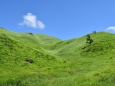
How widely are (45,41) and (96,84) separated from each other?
13558 centimetres

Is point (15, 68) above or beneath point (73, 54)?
beneath

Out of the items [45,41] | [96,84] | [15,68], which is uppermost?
[45,41]

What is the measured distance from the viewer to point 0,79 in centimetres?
5053

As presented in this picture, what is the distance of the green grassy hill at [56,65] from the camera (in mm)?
42188

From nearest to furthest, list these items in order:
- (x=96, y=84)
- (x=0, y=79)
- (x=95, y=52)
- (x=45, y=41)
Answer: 1. (x=96, y=84)
2. (x=0, y=79)
3. (x=95, y=52)
4. (x=45, y=41)

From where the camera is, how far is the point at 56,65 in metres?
75.8

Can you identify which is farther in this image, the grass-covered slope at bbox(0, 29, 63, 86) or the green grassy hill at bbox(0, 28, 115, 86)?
the grass-covered slope at bbox(0, 29, 63, 86)

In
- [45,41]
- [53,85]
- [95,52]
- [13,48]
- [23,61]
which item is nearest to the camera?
[53,85]

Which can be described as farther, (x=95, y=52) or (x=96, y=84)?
(x=95, y=52)

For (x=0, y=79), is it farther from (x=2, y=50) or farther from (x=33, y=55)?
(x=33, y=55)

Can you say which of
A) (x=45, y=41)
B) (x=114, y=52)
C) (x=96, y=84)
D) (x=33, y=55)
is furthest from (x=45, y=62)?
(x=45, y=41)

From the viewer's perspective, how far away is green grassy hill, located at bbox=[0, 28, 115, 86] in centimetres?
4219

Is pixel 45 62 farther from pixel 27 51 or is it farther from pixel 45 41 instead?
pixel 45 41

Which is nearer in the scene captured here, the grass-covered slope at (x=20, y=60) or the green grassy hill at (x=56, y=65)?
the green grassy hill at (x=56, y=65)
